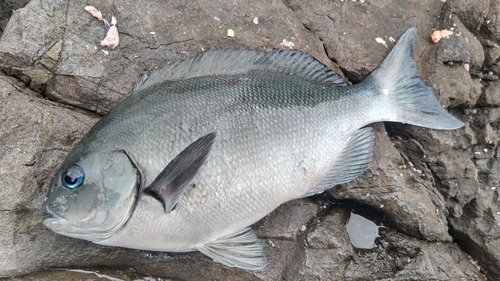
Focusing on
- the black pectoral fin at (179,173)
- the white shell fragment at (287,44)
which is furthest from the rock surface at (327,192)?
the black pectoral fin at (179,173)

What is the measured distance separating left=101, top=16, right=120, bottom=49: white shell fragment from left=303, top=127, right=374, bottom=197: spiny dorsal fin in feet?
5.55

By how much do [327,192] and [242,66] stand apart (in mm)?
1109

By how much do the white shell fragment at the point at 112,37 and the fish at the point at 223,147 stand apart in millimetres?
459

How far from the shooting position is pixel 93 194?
213cm

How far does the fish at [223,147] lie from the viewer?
218 centimetres

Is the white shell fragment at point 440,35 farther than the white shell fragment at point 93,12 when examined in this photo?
Yes

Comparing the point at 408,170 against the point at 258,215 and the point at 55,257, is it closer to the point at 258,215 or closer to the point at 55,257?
the point at 258,215

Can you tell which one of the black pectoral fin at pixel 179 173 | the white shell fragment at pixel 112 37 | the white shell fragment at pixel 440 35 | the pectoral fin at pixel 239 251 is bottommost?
the pectoral fin at pixel 239 251

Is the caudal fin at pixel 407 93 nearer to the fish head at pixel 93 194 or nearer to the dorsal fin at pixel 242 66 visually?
the dorsal fin at pixel 242 66

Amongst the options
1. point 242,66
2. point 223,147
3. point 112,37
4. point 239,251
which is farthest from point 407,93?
point 112,37

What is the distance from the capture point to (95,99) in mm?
2738

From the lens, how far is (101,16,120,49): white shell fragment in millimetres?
2742

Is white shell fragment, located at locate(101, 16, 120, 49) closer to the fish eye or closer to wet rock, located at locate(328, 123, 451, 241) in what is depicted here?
the fish eye

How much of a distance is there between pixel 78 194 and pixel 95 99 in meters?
0.84
